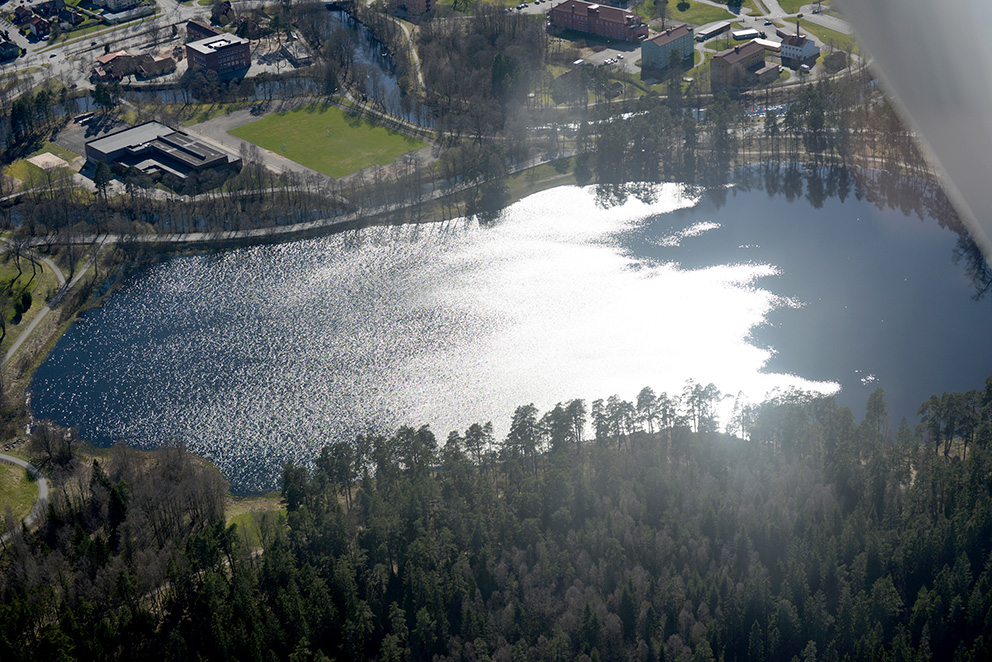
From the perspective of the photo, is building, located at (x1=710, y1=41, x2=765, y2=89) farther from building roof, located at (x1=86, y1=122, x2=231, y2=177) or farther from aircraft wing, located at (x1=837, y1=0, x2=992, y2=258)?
aircraft wing, located at (x1=837, y1=0, x2=992, y2=258)

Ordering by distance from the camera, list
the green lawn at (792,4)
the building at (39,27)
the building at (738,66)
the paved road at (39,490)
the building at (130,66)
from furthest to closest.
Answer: the building at (39,27) < the green lawn at (792,4) < the building at (130,66) < the building at (738,66) < the paved road at (39,490)

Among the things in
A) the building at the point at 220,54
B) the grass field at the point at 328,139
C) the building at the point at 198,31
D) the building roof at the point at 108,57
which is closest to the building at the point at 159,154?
the grass field at the point at 328,139

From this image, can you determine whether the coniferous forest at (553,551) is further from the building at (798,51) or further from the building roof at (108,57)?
the building roof at (108,57)

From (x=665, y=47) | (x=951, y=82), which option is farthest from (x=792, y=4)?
→ (x=951, y=82)

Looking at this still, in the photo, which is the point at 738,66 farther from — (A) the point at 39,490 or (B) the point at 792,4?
(A) the point at 39,490

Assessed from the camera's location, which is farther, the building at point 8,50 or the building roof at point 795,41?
the building at point 8,50

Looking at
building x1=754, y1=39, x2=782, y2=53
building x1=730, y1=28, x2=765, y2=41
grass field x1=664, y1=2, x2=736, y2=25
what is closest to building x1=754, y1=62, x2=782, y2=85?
building x1=754, y1=39, x2=782, y2=53
